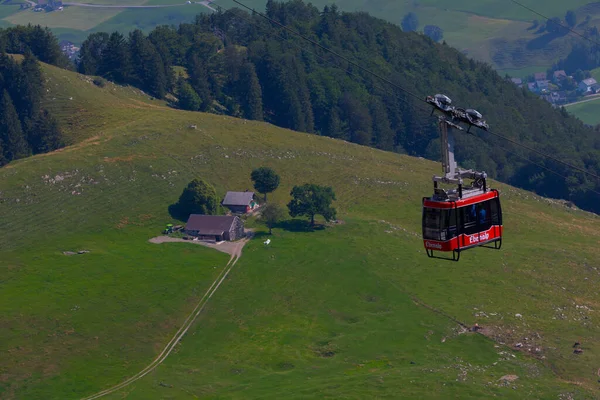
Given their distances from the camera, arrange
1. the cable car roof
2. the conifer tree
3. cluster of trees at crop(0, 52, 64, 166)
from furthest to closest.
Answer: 1. the conifer tree
2. cluster of trees at crop(0, 52, 64, 166)
3. the cable car roof

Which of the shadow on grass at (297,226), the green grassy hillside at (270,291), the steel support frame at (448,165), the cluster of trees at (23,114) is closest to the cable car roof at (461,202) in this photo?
the steel support frame at (448,165)

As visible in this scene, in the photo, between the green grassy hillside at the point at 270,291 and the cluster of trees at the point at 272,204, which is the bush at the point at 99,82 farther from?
the cluster of trees at the point at 272,204

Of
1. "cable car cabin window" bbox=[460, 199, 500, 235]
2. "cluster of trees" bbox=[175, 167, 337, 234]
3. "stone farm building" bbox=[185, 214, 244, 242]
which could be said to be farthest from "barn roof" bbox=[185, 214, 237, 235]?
"cable car cabin window" bbox=[460, 199, 500, 235]

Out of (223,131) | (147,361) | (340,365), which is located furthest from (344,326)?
(223,131)

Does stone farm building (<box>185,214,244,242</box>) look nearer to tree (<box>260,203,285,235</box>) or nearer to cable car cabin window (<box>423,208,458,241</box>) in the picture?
tree (<box>260,203,285,235</box>)

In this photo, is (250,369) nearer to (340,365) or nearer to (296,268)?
(340,365)

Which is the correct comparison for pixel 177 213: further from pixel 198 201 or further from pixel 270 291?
pixel 270 291

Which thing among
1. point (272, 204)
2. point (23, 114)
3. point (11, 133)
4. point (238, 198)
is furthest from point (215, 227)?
point (23, 114)
